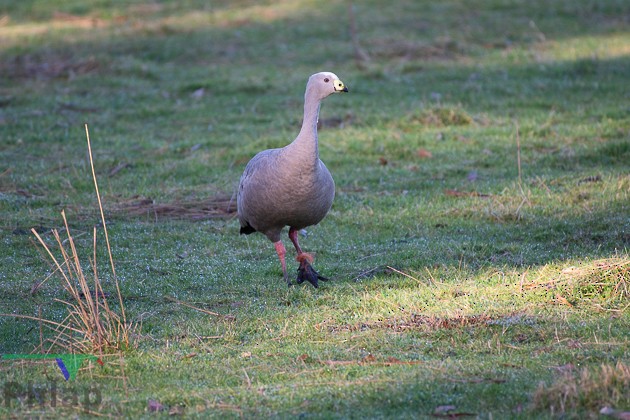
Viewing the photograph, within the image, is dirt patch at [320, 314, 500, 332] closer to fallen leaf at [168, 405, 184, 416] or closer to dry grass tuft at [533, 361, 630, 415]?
dry grass tuft at [533, 361, 630, 415]

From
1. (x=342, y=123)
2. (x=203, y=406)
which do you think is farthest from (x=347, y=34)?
(x=203, y=406)

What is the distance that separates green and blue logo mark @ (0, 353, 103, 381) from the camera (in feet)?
18.0

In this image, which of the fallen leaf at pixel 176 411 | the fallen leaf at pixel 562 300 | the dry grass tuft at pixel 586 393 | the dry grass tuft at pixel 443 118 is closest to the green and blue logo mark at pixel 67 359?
the fallen leaf at pixel 176 411

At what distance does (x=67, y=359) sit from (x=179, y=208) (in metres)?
4.49

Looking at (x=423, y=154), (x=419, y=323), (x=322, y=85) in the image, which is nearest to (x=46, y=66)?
(x=423, y=154)

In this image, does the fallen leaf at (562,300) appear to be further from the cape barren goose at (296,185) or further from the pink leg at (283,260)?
the pink leg at (283,260)

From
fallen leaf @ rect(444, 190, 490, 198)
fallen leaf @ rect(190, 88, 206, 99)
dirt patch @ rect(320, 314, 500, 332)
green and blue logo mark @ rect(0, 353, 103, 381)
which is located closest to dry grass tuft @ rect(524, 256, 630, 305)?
dirt patch @ rect(320, 314, 500, 332)

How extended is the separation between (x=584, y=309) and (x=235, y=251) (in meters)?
3.67

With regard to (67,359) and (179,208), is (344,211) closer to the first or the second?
(179,208)

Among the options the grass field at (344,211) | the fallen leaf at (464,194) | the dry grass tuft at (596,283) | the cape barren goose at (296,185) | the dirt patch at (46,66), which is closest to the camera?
the grass field at (344,211)

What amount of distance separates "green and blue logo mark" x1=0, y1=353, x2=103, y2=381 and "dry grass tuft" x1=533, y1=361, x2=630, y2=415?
274cm

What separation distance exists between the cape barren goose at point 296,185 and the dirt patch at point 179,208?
7.04 feet

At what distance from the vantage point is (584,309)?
623cm

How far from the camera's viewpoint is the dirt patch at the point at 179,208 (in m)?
9.83
